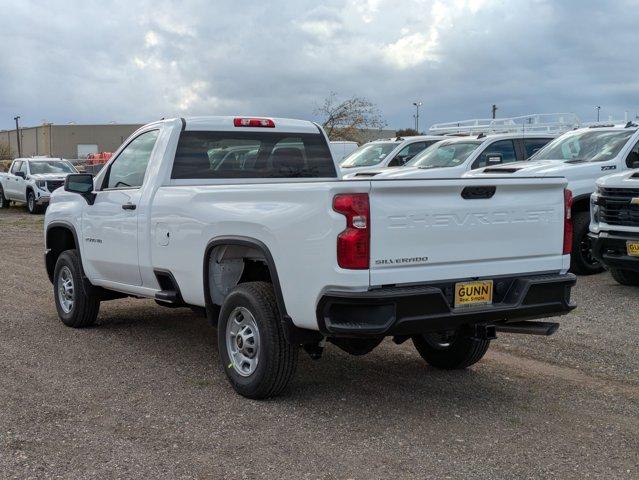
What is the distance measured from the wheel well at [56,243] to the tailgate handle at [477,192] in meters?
4.88

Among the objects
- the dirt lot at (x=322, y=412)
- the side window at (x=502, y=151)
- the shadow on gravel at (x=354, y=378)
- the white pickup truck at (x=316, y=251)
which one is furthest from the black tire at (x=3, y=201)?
the white pickup truck at (x=316, y=251)

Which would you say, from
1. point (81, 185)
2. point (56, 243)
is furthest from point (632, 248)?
point (56, 243)

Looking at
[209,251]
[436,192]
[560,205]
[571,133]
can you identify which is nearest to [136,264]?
[209,251]

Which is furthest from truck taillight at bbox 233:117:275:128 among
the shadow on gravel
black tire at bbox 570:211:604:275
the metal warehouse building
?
the metal warehouse building

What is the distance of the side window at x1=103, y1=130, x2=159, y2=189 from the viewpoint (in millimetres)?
6979

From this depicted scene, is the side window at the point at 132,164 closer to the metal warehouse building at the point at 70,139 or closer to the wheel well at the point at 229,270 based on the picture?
the wheel well at the point at 229,270

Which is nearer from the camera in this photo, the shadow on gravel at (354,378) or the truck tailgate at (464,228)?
the truck tailgate at (464,228)

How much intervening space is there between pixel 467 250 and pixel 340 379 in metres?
1.66

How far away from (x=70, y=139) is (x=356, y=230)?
253 ft

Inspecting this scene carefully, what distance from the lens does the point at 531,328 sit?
18.5 ft

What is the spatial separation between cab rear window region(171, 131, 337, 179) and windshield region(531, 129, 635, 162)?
5.80 meters

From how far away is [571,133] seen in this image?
12.6 m

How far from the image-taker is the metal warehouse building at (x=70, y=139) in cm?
7462

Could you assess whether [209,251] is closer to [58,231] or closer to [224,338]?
[224,338]
